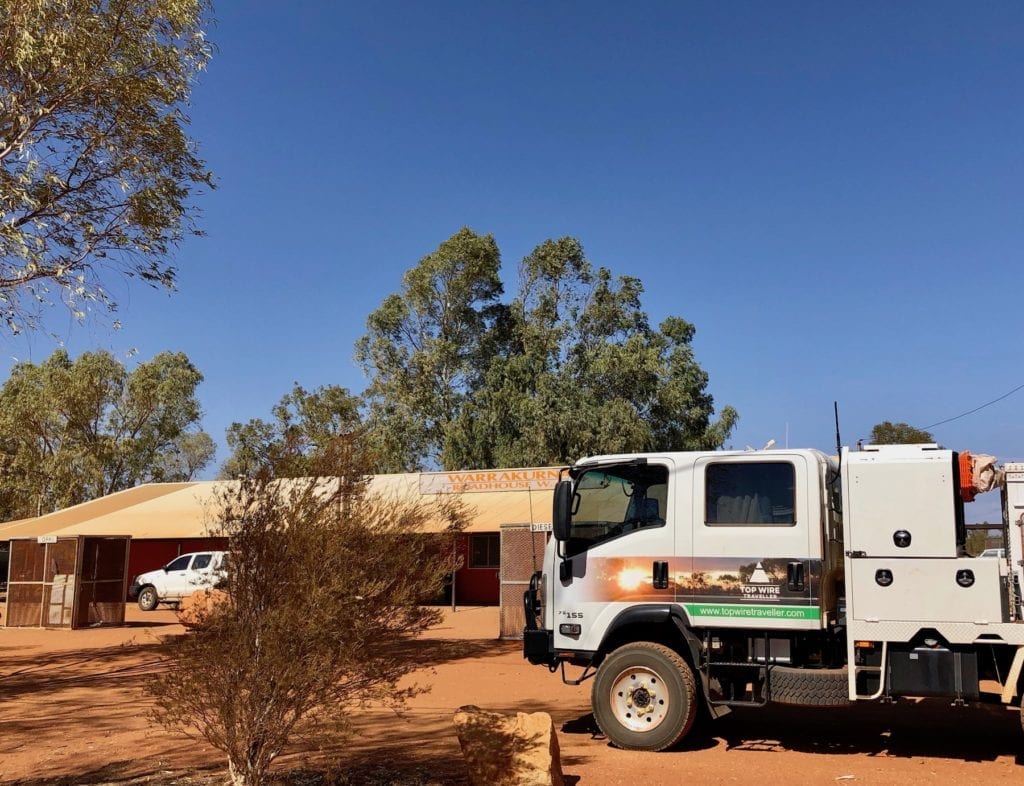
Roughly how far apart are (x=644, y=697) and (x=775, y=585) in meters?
1.60

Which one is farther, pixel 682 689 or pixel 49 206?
pixel 49 206

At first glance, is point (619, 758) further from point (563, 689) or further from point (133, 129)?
point (133, 129)

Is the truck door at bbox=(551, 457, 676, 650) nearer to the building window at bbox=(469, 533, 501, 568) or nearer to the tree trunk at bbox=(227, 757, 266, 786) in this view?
the tree trunk at bbox=(227, 757, 266, 786)

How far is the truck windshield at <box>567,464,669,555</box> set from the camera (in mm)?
8133

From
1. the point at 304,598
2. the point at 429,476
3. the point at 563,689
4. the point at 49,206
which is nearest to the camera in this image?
the point at 304,598

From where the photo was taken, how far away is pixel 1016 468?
729 cm

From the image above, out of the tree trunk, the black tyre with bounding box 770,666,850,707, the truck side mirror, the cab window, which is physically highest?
the truck side mirror

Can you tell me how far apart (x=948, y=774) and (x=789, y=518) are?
2367 millimetres

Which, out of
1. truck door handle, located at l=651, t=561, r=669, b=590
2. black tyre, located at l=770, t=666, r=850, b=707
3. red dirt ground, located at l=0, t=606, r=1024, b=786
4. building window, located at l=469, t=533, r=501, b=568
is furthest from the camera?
building window, located at l=469, t=533, r=501, b=568

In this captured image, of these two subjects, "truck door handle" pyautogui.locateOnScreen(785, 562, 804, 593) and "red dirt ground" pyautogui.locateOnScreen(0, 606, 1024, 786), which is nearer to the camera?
"red dirt ground" pyautogui.locateOnScreen(0, 606, 1024, 786)

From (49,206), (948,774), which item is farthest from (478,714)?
(49,206)

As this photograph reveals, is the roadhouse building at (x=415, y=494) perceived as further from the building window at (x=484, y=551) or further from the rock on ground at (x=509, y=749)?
the rock on ground at (x=509, y=749)

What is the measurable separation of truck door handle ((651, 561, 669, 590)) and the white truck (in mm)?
18

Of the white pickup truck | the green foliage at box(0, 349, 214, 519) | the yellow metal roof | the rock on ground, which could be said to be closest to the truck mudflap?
the rock on ground
